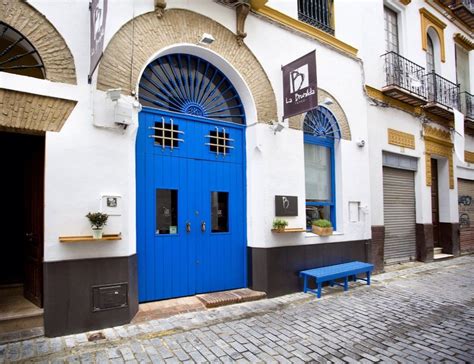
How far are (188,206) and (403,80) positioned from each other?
7.73 meters

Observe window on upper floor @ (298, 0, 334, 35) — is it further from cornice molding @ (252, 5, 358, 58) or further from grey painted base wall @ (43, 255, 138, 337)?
grey painted base wall @ (43, 255, 138, 337)

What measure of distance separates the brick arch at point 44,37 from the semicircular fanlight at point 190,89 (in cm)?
Answer: 125

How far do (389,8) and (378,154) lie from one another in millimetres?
4892

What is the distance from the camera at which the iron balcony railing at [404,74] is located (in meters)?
A: 9.48

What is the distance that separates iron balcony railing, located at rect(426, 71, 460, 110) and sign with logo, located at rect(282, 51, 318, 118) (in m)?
6.48

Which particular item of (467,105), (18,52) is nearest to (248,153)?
(18,52)

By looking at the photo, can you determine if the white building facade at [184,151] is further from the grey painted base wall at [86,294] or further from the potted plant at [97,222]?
the potted plant at [97,222]

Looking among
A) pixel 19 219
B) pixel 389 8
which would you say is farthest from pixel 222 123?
pixel 389 8

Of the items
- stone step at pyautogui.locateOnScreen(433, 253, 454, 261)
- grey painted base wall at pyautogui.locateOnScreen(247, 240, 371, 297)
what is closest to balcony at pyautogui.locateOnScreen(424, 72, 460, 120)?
stone step at pyautogui.locateOnScreen(433, 253, 454, 261)

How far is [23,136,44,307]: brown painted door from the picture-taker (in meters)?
4.73

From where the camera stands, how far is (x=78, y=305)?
4387 mm

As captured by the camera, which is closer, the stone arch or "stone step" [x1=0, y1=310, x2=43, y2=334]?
"stone step" [x1=0, y1=310, x2=43, y2=334]

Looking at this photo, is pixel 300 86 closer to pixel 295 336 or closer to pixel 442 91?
pixel 295 336

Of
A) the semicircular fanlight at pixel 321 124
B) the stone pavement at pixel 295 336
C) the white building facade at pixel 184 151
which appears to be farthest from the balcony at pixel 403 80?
the stone pavement at pixel 295 336
